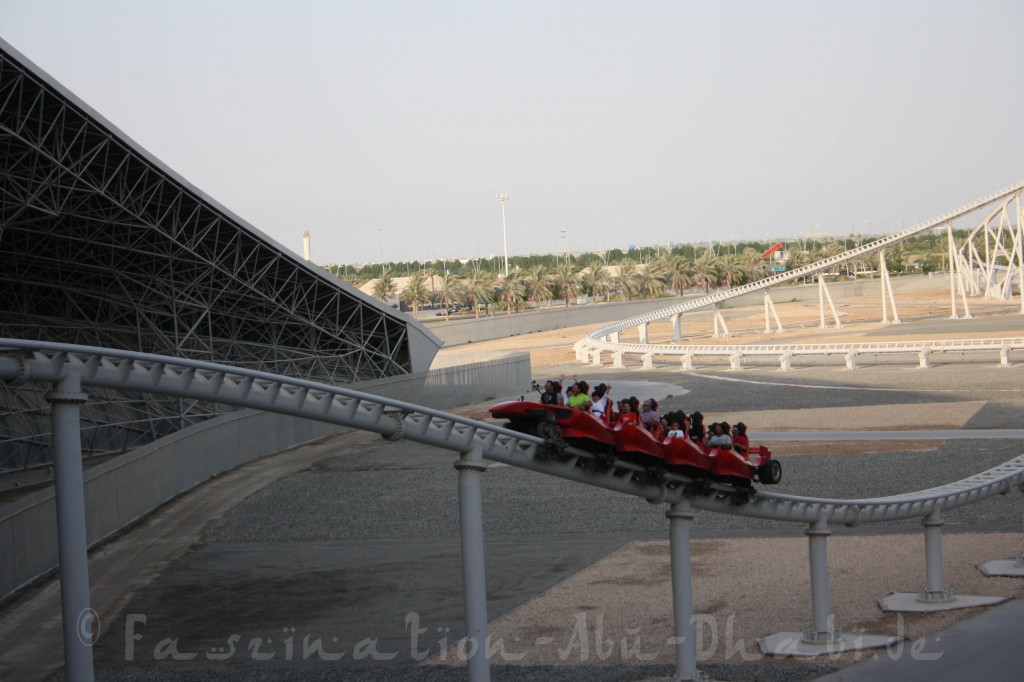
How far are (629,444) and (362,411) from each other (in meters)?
4.08

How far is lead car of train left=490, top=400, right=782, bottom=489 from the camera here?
1409cm

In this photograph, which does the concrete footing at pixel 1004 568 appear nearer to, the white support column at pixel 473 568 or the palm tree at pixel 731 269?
the white support column at pixel 473 568

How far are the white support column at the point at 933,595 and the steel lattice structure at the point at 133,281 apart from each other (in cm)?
2267

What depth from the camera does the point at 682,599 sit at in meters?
14.9

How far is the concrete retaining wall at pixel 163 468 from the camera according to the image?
838 inches

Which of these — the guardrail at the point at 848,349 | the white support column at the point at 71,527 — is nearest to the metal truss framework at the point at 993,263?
the guardrail at the point at 848,349

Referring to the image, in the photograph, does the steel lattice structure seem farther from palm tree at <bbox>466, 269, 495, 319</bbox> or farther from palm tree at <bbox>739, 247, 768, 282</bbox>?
palm tree at <bbox>739, 247, 768, 282</bbox>

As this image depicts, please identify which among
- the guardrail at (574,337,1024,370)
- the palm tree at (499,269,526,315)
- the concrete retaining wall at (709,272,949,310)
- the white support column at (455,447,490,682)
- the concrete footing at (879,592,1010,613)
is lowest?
the concrete footing at (879,592,1010,613)

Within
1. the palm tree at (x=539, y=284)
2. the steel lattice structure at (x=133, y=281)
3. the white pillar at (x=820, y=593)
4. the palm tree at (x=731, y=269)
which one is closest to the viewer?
the white pillar at (x=820, y=593)

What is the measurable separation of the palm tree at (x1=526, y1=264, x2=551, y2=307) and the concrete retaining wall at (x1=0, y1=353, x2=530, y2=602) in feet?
280

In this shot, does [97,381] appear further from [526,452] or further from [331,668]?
[331,668]

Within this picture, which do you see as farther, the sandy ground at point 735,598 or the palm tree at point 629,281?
the palm tree at point 629,281

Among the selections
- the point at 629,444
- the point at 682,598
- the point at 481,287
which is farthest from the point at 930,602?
the point at 481,287

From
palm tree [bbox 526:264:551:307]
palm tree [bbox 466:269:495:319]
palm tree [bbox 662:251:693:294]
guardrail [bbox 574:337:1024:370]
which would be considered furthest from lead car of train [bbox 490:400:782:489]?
palm tree [bbox 662:251:693:294]
